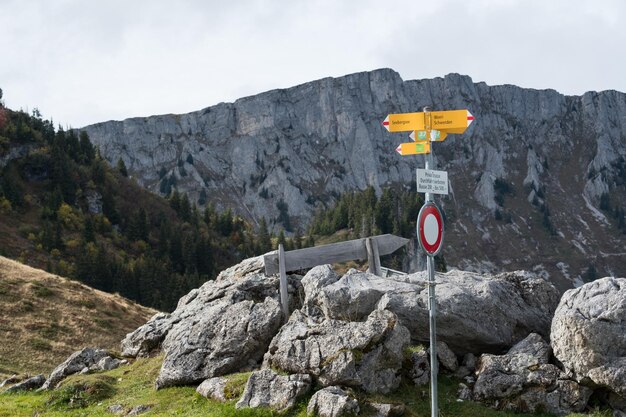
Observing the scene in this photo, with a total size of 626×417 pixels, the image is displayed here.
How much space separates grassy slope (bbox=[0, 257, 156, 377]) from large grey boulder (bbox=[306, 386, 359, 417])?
71.5 feet

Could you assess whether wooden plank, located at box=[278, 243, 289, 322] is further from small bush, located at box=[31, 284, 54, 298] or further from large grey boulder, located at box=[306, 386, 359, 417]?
small bush, located at box=[31, 284, 54, 298]

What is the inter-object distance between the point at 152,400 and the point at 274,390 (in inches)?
173

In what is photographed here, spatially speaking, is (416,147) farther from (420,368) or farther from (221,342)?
(221,342)

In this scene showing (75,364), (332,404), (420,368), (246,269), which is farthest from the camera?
(246,269)

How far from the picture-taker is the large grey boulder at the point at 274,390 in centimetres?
1464

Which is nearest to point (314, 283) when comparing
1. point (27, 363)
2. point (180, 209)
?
point (27, 363)

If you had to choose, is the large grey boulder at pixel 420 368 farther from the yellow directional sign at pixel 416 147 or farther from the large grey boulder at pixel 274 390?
the yellow directional sign at pixel 416 147

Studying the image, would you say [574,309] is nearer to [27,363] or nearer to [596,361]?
[596,361]

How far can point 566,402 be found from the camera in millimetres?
14695

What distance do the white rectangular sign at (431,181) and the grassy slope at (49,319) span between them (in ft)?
86.5

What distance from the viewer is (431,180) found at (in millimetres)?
12266

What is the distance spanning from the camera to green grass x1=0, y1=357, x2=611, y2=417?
14492 millimetres

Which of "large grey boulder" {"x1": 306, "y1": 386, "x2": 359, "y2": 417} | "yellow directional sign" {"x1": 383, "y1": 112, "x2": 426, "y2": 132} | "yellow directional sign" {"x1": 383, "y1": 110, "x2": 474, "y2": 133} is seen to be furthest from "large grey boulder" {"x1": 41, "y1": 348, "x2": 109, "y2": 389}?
"yellow directional sign" {"x1": 383, "y1": 110, "x2": 474, "y2": 133}

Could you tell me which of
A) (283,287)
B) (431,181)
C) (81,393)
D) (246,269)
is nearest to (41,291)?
(246,269)
